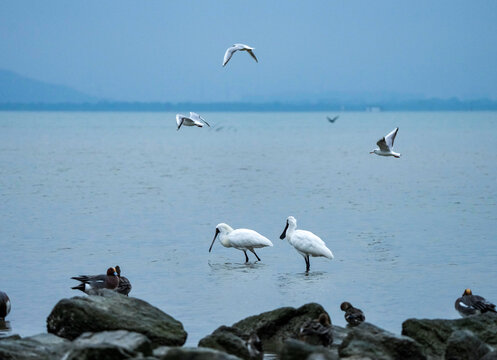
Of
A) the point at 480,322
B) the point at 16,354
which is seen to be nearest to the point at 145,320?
the point at 16,354

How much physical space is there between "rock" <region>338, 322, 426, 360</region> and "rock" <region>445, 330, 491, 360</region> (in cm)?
33

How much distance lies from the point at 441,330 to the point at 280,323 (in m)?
2.01

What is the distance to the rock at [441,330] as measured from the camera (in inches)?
443

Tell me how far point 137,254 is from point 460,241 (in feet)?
25.0

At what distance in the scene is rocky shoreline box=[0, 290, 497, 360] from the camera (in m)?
9.65

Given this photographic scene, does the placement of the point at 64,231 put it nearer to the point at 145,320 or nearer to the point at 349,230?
the point at 349,230

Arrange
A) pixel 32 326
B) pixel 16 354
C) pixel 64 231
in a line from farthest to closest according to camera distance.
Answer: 1. pixel 64 231
2. pixel 32 326
3. pixel 16 354

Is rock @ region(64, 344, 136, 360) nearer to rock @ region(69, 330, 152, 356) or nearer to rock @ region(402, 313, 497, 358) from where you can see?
rock @ region(69, 330, 152, 356)

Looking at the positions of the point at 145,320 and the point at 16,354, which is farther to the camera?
the point at 145,320

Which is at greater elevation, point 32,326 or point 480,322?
point 480,322

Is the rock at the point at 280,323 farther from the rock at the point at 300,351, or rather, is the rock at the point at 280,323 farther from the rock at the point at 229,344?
the rock at the point at 300,351

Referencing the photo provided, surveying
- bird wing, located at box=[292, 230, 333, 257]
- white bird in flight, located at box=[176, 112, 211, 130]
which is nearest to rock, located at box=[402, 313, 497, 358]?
bird wing, located at box=[292, 230, 333, 257]

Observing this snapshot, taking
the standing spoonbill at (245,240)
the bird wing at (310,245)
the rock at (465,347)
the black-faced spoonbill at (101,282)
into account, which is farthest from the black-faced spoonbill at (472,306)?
the standing spoonbill at (245,240)

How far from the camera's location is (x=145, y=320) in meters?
11.6
